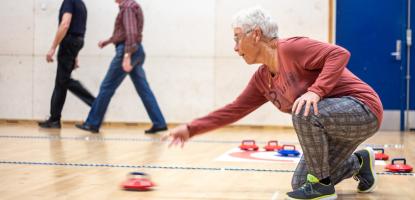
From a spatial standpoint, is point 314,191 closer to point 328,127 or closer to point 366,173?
point 328,127

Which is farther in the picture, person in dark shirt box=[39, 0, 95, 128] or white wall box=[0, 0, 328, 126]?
white wall box=[0, 0, 328, 126]

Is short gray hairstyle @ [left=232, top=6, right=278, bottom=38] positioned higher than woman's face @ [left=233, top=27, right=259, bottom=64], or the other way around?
short gray hairstyle @ [left=232, top=6, right=278, bottom=38]

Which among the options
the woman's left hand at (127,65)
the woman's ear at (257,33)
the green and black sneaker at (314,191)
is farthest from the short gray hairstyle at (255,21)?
the woman's left hand at (127,65)

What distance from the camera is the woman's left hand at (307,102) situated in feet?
10.4

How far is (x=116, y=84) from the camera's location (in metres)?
8.27

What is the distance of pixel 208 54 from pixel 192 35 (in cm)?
33

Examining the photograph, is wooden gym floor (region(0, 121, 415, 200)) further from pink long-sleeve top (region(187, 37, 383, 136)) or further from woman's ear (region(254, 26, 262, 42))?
woman's ear (region(254, 26, 262, 42))

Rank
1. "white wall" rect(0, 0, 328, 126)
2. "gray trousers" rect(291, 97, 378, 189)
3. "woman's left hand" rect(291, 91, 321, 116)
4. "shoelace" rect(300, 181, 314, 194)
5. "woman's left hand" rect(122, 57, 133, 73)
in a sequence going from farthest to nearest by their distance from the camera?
"white wall" rect(0, 0, 328, 126), "woman's left hand" rect(122, 57, 133, 73), "shoelace" rect(300, 181, 314, 194), "gray trousers" rect(291, 97, 378, 189), "woman's left hand" rect(291, 91, 321, 116)

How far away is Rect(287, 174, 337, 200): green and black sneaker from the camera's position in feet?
11.0

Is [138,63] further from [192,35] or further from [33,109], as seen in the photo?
[33,109]

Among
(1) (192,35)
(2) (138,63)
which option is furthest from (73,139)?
(1) (192,35)

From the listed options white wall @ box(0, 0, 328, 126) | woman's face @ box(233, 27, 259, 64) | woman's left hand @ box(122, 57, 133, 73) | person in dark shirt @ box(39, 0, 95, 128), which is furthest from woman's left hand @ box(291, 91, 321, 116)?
white wall @ box(0, 0, 328, 126)

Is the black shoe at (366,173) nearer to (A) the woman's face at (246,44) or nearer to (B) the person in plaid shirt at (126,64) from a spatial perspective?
(A) the woman's face at (246,44)

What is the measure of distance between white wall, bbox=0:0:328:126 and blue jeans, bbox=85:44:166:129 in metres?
1.72
